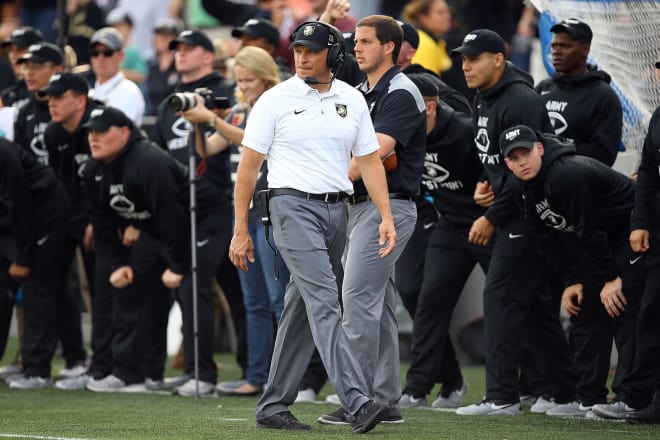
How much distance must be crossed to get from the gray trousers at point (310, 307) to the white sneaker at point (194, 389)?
108 inches

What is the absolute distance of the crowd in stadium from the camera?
25.6 feet

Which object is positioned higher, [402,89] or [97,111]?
[402,89]

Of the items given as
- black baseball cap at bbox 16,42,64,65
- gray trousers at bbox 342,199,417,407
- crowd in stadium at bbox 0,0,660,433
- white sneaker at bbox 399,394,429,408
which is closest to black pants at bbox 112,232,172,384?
crowd in stadium at bbox 0,0,660,433

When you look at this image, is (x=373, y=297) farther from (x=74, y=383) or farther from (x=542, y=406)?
(x=74, y=383)

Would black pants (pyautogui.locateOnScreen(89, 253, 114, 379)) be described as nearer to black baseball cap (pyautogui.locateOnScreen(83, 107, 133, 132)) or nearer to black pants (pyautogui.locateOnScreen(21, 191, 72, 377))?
black pants (pyautogui.locateOnScreen(21, 191, 72, 377))

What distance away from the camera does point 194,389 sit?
34.4 ft

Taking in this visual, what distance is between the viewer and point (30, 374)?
1105 cm

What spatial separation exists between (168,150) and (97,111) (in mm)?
892

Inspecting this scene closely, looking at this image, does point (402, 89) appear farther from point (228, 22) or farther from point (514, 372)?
point (228, 22)

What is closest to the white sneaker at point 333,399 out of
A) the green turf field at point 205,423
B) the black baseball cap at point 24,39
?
the green turf field at point 205,423

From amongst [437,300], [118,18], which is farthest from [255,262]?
[118,18]

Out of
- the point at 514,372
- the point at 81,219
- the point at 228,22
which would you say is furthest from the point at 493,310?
the point at 228,22

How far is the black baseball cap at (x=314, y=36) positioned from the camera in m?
7.77

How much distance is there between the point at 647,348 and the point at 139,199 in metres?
4.00
